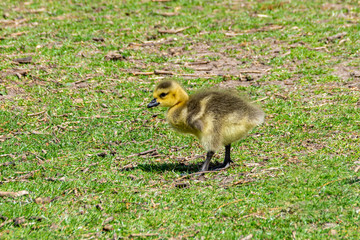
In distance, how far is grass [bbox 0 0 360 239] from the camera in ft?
19.8

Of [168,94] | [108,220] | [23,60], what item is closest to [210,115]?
[168,94]

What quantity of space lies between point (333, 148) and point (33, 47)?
7.65 meters

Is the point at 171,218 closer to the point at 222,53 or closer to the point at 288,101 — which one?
the point at 288,101

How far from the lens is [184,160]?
8023mm

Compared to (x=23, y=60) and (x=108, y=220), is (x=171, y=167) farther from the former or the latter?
(x=23, y=60)

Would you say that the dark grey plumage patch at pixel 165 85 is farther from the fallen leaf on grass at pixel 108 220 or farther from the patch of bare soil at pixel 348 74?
→ the patch of bare soil at pixel 348 74

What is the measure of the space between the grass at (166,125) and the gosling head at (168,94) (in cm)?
94

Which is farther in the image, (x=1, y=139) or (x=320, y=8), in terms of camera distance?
(x=320, y=8)

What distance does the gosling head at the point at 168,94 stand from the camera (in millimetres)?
7371

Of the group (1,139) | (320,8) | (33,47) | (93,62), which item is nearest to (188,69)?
(93,62)

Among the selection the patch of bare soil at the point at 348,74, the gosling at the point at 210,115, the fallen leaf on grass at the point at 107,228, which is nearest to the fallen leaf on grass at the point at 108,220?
the fallen leaf on grass at the point at 107,228

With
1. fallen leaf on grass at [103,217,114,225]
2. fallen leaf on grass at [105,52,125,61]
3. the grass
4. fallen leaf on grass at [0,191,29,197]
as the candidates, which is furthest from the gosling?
fallen leaf on grass at [105,52,125,61]

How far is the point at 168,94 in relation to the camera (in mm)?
7395

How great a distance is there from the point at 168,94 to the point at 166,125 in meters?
1.99
